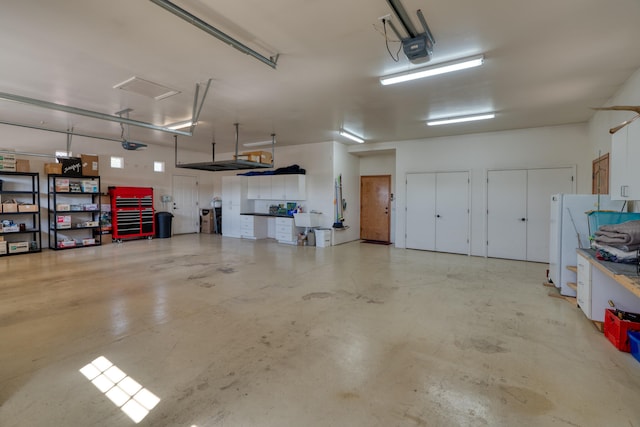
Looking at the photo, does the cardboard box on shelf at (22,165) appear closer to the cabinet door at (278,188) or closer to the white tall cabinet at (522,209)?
the cabinet door at (278,188)

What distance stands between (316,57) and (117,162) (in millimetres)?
8188

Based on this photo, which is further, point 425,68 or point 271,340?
point 425,68

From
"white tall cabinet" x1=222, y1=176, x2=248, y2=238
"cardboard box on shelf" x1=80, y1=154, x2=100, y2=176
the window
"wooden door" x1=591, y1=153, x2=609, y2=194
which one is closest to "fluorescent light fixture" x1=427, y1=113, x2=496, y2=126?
"wooden door" x1=591, y1=153, x2=609, y2=194

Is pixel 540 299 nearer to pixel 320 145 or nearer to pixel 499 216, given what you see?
pixel 499 216

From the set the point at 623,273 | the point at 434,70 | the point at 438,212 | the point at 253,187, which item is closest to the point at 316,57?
the point at 434,70

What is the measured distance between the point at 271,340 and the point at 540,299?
3702 millimetres

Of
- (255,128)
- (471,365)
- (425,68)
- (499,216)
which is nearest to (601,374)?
(471,365)

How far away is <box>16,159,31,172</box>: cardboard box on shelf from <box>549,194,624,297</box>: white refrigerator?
10.6 metres

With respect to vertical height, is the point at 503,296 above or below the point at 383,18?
below

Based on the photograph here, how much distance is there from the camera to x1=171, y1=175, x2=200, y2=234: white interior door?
1048cm

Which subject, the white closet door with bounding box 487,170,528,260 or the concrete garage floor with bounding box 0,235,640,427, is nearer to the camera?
the concrete garage floor with bounding box 0,235,640,427

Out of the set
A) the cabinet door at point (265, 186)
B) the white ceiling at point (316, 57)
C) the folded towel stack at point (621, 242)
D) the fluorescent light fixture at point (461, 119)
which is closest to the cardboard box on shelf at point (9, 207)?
the white ceiling at point (316, 57)

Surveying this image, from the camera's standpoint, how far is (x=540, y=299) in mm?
4148

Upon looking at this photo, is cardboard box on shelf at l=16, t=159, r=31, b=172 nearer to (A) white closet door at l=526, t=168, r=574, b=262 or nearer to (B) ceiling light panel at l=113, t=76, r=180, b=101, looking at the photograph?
(B) ceiling light panel at l=113, t=76, r=180, b=101
